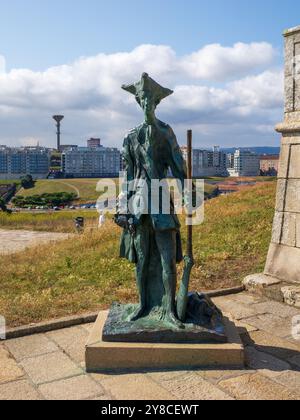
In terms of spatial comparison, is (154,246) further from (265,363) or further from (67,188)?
(67,188)

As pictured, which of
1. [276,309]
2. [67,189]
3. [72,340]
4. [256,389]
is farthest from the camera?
[67,189]

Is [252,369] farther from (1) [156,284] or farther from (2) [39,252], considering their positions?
(2) [39,252]

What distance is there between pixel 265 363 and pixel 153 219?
1873mm

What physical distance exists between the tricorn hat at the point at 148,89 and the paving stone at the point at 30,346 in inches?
116

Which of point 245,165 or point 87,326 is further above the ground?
point 87,326

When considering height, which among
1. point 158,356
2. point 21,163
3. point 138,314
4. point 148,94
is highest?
point 148,94

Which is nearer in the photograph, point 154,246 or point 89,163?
point 154,246

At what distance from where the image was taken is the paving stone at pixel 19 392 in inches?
159

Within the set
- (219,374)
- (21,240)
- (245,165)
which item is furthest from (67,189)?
(219,374)

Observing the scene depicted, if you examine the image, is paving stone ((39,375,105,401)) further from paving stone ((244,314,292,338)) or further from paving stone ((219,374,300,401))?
paving stone ((244,314,292,338))

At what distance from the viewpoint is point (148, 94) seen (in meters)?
4.65

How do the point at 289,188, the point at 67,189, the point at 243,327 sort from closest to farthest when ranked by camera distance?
the point at 243,327 → the point at 289,188 → the point at 67,189

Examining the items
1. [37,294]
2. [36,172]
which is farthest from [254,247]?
[36,172]

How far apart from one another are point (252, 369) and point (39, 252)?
8935 mm
